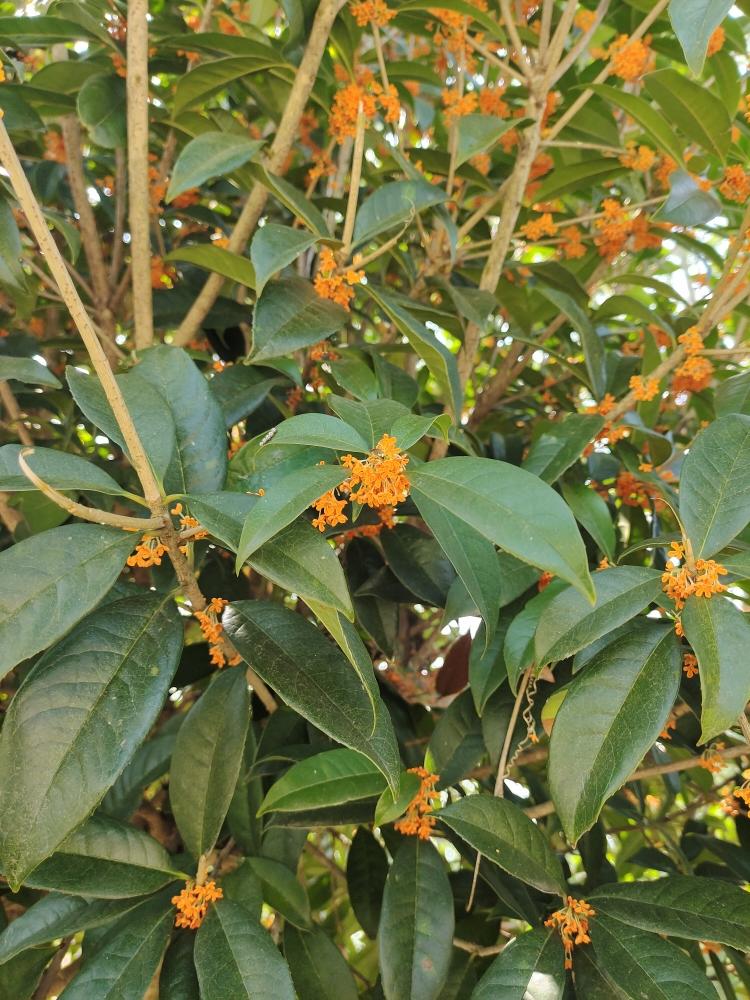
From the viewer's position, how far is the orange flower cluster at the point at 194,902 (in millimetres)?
736

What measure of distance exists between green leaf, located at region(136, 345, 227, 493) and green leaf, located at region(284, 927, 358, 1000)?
0.49m

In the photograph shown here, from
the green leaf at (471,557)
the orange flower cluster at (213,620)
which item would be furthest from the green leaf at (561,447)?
the orange flower cluster at (213,620)

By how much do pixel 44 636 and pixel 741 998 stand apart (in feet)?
6.56

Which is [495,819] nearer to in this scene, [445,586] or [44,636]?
[445,586]

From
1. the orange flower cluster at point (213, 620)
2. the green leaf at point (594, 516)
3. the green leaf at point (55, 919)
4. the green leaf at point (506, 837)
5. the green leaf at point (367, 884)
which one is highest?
the green leaf at point (594, 516)

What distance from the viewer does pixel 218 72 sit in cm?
101

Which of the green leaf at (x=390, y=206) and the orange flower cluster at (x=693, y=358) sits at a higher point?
the green leaf at (x=390, y=206)

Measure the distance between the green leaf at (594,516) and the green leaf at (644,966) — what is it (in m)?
0.35

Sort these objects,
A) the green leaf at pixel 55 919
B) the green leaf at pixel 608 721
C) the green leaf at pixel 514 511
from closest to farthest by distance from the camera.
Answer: the green leaf at pixel 514 511 → the green leaf at pixel 608 721 → the green leaf at pixel 55 919

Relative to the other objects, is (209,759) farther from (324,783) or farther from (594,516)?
(594,516)

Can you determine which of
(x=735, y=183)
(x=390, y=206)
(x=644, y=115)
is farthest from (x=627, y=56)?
(x=390, y=206)

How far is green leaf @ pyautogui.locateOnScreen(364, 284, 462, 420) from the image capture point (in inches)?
30.3

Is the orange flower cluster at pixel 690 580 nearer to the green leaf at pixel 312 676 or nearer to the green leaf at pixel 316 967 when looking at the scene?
the green leaf at pixel 312 676

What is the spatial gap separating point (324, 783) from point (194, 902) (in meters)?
0.16
